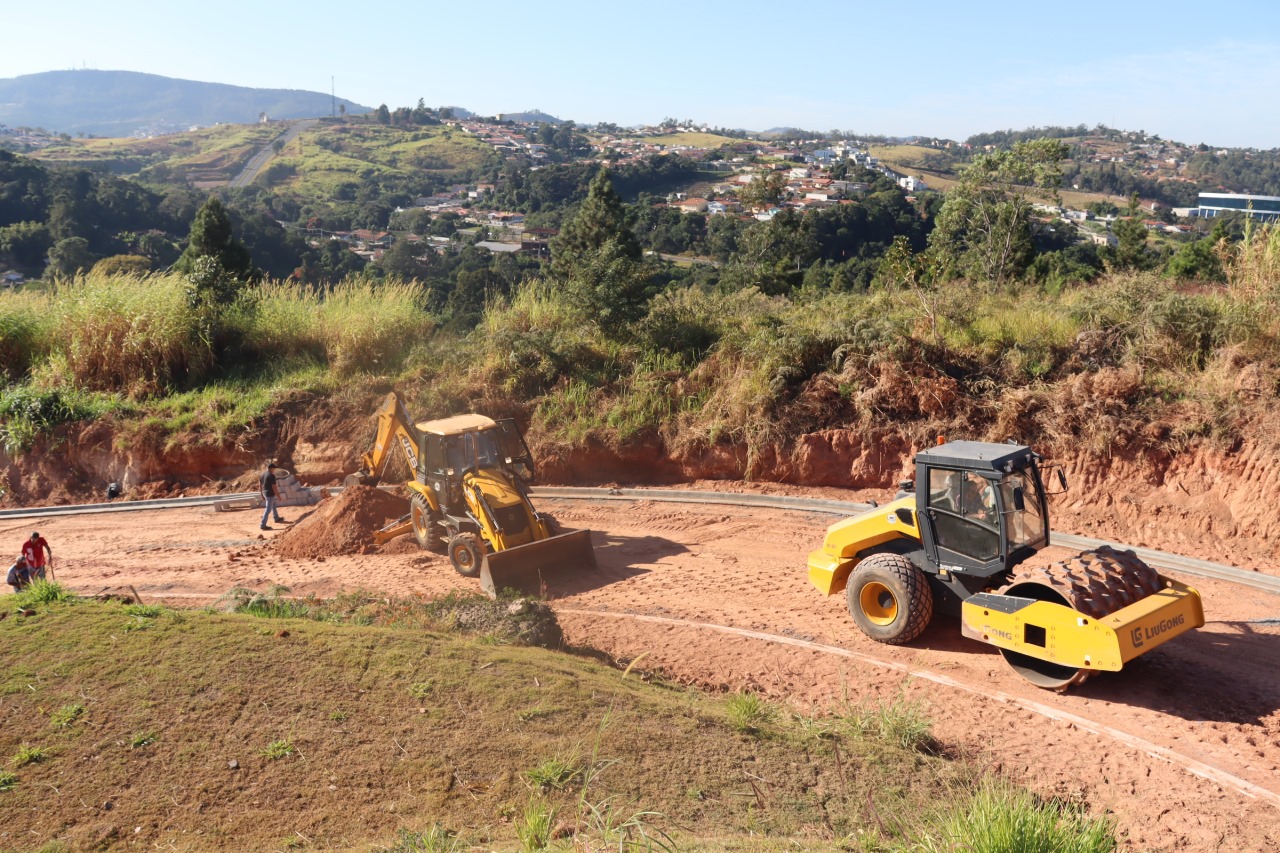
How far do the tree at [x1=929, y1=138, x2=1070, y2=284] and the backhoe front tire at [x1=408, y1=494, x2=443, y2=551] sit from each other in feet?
46.5

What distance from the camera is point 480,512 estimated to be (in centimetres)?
1168

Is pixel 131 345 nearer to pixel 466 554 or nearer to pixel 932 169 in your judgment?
pixel 466 554

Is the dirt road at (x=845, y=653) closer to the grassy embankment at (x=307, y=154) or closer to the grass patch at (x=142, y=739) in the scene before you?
the grass patch at (x=142, y=739)

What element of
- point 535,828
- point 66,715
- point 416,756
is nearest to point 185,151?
point 66,715

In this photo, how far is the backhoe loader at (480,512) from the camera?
37.2 ft

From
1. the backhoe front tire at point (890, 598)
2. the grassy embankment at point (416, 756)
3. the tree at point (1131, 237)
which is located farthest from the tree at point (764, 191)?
the grassy embankment at point (416, 756)

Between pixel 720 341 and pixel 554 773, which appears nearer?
pixel 554 773

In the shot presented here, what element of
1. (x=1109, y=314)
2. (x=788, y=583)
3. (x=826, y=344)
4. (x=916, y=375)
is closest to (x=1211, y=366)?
(x=1109, y=314)

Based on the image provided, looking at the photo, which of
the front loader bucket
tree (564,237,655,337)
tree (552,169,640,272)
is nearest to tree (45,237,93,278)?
tree (552,169,640,272)

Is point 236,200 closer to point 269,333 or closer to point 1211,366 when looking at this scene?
point 269,333

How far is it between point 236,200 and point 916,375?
273 ft

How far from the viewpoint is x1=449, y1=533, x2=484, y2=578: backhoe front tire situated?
11711 mm

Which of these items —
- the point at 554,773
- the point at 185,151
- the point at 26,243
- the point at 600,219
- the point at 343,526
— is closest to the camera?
the point at 554,773

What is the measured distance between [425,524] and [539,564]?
7.94 ft
